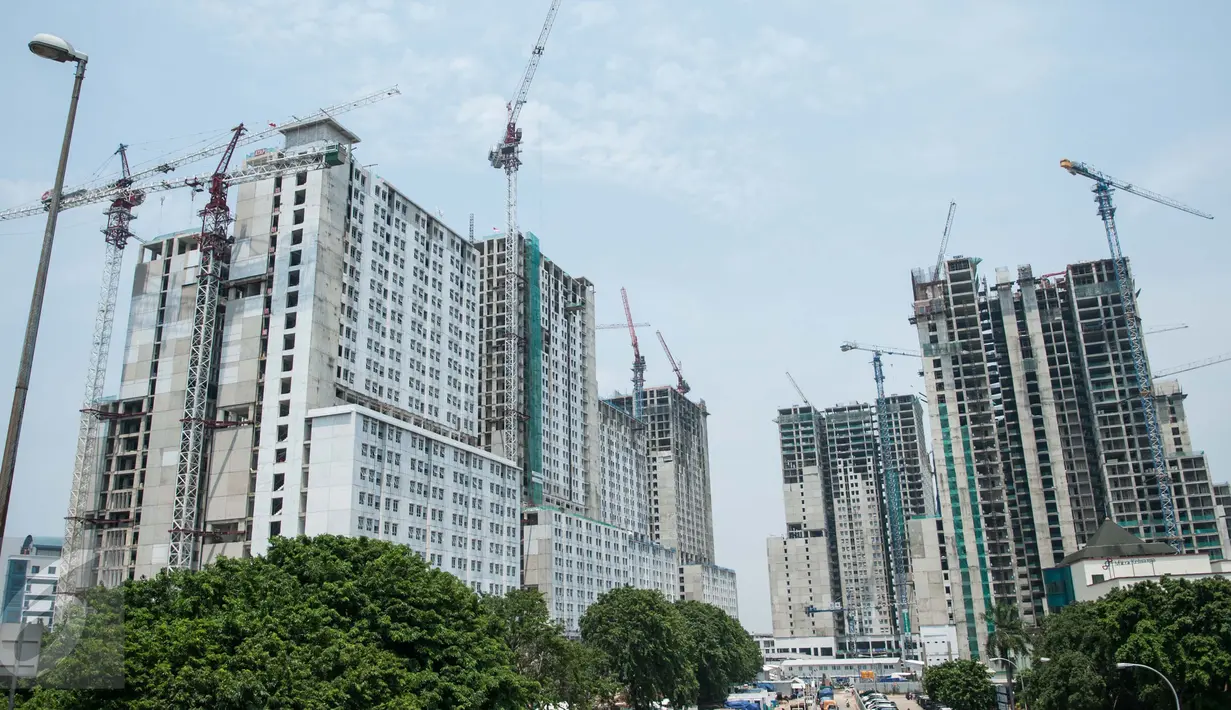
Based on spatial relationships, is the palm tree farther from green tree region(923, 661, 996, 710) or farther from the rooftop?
the rooftop

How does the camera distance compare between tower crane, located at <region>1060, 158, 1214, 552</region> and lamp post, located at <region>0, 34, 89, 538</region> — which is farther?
tower crane, located at <region>1060, 158, 1214, 552</region>

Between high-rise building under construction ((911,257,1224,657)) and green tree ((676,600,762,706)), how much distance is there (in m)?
46.4

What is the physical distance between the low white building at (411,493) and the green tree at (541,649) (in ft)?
49.8

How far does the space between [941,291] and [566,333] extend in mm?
76892

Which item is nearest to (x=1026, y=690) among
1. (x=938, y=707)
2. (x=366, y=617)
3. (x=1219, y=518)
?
(x=938, y=707)

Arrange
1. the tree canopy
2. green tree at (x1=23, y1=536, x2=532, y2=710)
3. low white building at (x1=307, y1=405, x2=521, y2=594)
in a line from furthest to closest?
low white building at (x1=307, y1=405, x2=521, y2=594), the tree canopy, green tree at (x1=23, y1=536, x2=532, y2=710)

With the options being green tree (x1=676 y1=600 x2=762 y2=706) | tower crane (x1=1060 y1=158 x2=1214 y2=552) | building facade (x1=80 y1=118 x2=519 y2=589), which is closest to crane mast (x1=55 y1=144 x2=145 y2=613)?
building facade (x1=80 y1=118 x2=519 y2=589)

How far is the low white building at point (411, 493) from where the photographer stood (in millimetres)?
108062

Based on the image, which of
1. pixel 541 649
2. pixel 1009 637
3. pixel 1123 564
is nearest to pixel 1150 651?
pixel 1009 637

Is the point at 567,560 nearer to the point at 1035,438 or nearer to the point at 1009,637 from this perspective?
the point at 1009,637

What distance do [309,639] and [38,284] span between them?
1468 inches

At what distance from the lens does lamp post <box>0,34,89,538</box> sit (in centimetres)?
1925

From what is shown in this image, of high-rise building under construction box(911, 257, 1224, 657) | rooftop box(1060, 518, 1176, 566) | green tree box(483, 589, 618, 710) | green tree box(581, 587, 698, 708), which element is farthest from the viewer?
high-rise building under construction box(911, 257, 1224, 657)

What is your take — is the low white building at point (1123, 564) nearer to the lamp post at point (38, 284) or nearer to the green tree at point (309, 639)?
the green tree at point (309, 639)
